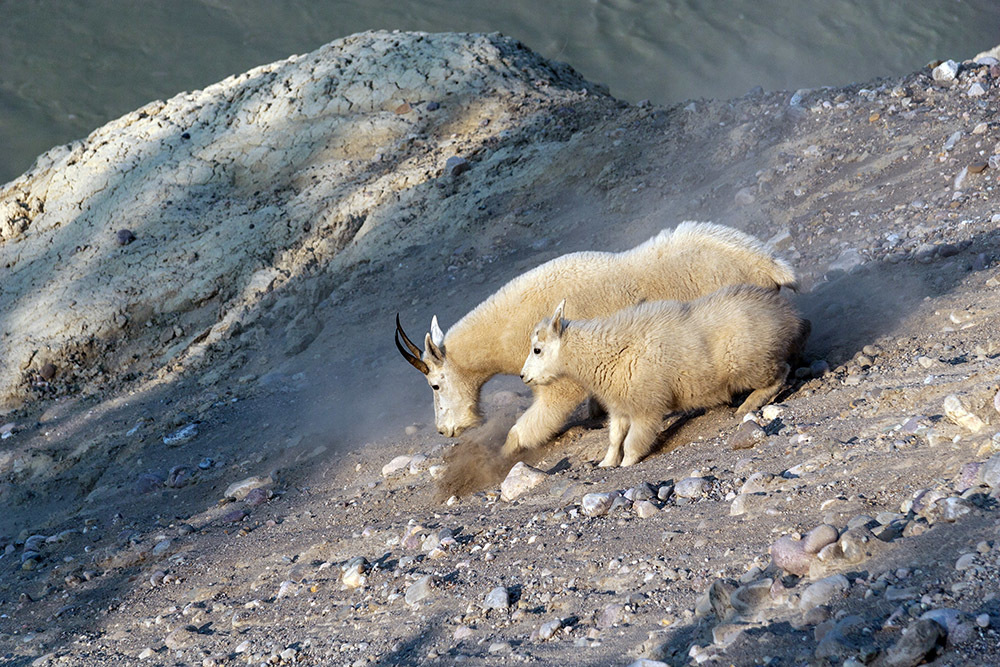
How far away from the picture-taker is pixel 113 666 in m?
5.44

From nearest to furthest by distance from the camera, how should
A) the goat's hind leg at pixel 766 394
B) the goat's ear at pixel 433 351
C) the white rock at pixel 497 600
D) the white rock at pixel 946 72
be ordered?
the white rock at pixel 497 600
the goat's hind leg at pixel 766 394
the goat's ear at pixel 433 351
the white rock at pixel 946 72

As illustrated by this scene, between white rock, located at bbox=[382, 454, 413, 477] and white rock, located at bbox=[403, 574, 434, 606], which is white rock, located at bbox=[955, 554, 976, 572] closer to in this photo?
white rock, located at bbox=[403, 574, 434, 606]

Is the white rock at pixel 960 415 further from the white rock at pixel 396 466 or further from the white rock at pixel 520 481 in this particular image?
the white rock at pixel 396 466

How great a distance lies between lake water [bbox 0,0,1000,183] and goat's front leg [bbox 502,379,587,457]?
16.1 m

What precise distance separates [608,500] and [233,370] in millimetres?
5913

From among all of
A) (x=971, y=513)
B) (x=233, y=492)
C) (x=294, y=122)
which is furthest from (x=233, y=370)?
(x=971, y=513)

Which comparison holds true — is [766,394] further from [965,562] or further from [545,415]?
[965,562]

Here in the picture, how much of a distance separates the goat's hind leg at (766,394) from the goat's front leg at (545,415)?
1162 millimetres

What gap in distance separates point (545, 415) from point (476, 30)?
18.0 metres

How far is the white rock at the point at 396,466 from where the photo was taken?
24.3 ft

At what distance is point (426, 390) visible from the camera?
29.0 ft

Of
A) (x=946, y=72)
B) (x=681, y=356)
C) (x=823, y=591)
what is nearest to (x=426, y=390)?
(x=681, y=356)

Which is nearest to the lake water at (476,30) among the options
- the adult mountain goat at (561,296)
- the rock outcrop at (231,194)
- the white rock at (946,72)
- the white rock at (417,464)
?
the rock outcrop at (231,194)

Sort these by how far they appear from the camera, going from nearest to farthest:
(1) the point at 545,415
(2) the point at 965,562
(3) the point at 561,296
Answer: (2) the point at 965,562, (1) the point at 545,415, (3) the point at 561,296
